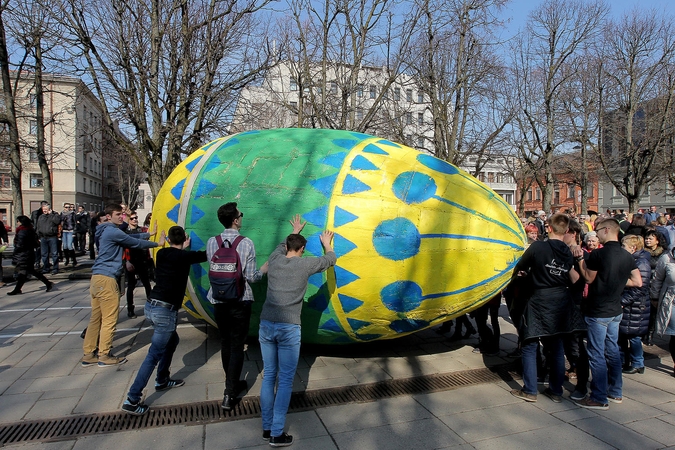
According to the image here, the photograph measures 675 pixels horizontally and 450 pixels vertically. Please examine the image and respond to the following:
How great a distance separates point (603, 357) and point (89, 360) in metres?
5.56

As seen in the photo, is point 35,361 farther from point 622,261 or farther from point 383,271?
point 622,261

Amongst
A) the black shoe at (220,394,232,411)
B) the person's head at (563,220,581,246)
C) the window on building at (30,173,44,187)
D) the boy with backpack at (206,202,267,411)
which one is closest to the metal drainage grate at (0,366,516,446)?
the black shoe at (220,394,232,411)

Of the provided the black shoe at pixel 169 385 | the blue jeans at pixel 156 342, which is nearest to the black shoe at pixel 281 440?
the blue jeans at pixel 156 342

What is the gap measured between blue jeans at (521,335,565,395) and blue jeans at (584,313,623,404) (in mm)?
269

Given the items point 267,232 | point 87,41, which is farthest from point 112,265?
point 87,41

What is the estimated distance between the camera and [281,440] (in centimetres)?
339

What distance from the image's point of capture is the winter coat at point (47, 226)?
37.7 feet

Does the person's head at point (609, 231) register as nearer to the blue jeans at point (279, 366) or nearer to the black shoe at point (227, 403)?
the blue jeans at point (279, 366)

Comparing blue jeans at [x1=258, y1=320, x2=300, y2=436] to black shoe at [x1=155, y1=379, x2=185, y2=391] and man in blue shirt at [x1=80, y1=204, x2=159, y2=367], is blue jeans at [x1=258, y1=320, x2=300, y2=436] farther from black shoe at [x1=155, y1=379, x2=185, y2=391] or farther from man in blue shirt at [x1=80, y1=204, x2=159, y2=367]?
man in blue shirt at [x1=80, y1=204, x2=159, y2=367]

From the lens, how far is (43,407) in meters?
4.02

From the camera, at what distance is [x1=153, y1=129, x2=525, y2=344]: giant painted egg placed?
13.7 ft

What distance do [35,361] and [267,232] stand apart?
3.42 m

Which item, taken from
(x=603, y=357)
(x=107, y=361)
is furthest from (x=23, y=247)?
(x=603, y=357)

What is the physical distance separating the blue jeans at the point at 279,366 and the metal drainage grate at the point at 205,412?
56 cm
